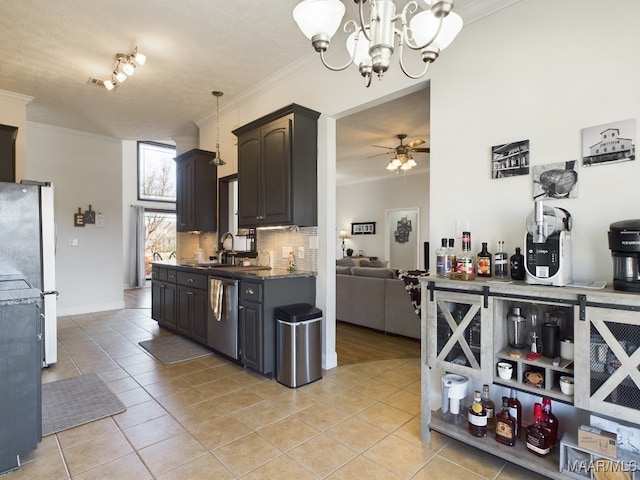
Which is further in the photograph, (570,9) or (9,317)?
(570,9)

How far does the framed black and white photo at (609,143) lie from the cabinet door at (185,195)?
14.2 feet

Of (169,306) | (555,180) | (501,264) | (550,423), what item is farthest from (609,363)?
(169,306)

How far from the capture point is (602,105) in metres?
1.88

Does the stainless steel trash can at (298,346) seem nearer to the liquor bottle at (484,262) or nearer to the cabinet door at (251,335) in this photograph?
the cabinet door at (251,335)

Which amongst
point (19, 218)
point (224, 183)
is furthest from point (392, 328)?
point (19, 218)

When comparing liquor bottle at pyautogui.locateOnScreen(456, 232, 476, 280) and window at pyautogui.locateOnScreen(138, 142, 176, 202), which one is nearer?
liquor bottle at pyautogui.locateOnScreen(456, 232, 476, 280)

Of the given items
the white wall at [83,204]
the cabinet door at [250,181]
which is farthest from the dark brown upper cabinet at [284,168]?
the white wall at [83,204]

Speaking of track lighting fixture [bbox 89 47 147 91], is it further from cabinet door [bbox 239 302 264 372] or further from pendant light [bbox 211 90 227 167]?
cabinet door [bbox 239 302 264 372]

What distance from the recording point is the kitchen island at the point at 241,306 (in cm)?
303

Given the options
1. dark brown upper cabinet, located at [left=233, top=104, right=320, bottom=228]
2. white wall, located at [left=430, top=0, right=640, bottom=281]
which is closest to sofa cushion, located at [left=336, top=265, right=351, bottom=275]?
dark brown upper cabinet, located at [left=233, top=104, right=320, bottom=228]

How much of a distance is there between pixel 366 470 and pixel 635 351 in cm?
138

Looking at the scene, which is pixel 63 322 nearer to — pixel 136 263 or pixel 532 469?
pixel 136 263

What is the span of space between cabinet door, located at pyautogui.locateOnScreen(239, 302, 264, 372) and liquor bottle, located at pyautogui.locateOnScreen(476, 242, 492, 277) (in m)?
1.77

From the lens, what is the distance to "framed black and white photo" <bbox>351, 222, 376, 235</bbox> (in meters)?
9.30
